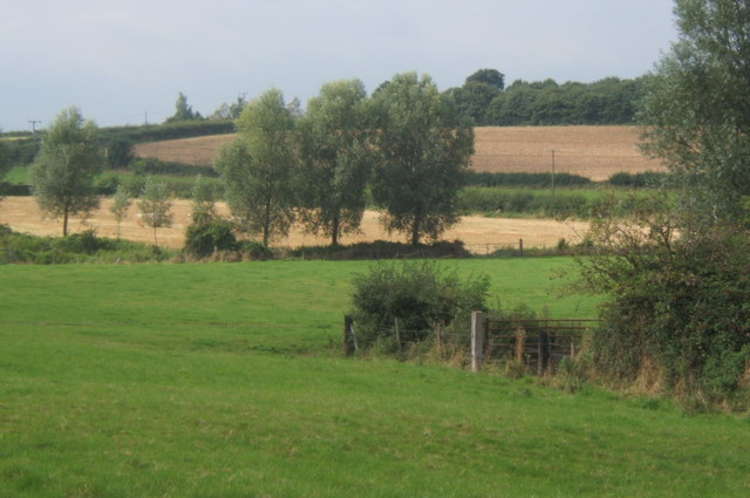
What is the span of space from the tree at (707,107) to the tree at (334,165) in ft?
140

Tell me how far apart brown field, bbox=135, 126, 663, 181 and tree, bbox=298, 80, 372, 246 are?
1095 inches

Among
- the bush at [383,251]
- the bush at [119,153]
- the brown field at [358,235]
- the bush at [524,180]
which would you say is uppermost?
the bush at [119,153]

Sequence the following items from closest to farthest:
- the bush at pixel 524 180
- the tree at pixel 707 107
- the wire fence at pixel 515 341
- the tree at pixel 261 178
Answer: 1. the wire fence at pixel 515 341
2. the tree at pixel 707 107
3. the tree at pixel 261 178
4. the bush at pixel 524 180

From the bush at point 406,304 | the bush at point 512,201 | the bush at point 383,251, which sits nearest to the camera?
the bush at point 406,304

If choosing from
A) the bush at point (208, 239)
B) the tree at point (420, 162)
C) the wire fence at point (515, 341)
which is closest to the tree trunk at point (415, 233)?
the tree at point (420, 162)

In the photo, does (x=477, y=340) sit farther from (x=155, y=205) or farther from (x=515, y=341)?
(x=155, y=205)

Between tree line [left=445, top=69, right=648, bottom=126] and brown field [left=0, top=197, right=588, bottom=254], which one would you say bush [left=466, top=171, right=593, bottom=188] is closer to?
brown field [left=0, top=197, right=588, bottom=254]

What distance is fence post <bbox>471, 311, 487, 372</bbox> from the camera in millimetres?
22578

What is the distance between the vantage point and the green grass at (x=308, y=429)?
9625mm

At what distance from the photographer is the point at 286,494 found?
29.4ft

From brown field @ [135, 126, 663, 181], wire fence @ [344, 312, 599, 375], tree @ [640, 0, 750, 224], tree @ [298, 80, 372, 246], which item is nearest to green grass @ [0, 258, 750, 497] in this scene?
wire fence @ [344, 312, 599, 375]

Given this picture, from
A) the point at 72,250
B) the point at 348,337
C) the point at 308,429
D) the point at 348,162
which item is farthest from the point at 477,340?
the point at 72,250

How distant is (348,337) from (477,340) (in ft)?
17.3

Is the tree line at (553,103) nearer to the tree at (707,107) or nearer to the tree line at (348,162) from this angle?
the tree line at (348,162)
